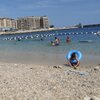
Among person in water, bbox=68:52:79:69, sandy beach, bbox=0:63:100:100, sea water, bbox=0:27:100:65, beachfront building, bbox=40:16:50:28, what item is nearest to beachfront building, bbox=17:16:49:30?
beachfront building, bbox=40:16:50:28

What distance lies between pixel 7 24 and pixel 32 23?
14.0m

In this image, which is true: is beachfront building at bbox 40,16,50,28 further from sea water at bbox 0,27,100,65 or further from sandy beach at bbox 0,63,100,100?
sandy beach at bbox 0,63,100,100

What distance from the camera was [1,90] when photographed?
784 cm

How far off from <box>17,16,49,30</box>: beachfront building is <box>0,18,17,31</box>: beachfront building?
2918mm

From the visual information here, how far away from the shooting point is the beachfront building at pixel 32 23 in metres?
175

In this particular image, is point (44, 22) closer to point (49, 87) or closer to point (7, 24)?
point (7, 24)

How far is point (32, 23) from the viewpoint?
580 ft

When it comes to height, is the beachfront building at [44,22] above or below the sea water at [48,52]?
above

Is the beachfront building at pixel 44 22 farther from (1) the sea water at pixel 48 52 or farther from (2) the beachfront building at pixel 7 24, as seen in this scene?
(1) the sea water at pixel 48 52

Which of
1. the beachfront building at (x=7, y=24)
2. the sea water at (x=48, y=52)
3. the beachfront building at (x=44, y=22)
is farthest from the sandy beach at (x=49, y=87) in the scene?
the beachfront building at (x=44, y=22)

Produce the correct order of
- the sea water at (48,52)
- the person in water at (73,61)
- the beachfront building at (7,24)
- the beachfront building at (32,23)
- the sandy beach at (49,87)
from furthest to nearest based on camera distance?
1. the beachfront building at (32,23)
2. the beachfront building at (7,24)
3. the sea water at (48,52)
4. the person in water at (73,61)
5. the sandy beach at (49,87)

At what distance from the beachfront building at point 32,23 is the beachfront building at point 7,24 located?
2.92 metres

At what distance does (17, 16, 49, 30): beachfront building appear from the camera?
17515cm

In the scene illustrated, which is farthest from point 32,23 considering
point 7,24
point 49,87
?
point 49,87
